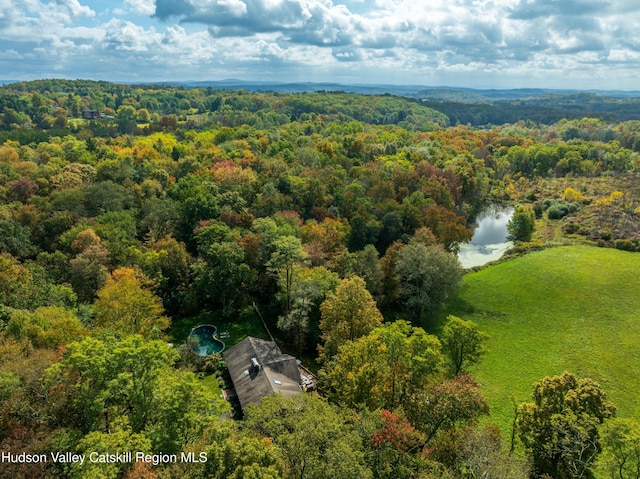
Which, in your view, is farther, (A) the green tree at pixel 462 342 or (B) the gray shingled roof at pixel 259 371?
(A) the green tree at pixel 462 342

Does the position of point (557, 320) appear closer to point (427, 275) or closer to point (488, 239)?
point (427, 275)

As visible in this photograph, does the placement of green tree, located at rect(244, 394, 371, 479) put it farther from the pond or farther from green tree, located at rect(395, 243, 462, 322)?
the pond

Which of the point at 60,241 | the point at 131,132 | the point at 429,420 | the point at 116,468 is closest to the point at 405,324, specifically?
the point at 429,420

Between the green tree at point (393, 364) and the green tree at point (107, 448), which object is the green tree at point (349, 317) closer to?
the green tree at point (393, 364)

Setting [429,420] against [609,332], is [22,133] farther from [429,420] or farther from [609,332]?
[609,332]

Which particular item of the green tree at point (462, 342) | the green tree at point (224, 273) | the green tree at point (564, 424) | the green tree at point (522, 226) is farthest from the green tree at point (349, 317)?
the green tree at point (522, 226)

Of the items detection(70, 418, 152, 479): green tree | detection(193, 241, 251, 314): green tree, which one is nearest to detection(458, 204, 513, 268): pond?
detection(193, 241, 251, 314): green tree
